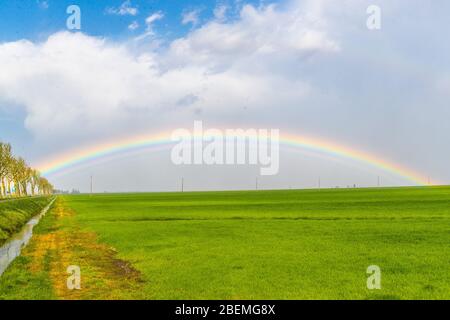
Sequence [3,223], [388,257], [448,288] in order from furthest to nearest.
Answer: [3,223]
[388,257]
[448,288]

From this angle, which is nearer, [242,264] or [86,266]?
[242,264]

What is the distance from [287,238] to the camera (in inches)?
1184

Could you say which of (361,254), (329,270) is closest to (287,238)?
(361,254)

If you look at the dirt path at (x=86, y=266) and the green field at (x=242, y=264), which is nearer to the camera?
the green field at (x=242, y=264)

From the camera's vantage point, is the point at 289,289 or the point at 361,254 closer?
the point at 289,289

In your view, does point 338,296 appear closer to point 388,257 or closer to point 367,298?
point 367,298

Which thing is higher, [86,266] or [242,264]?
[242,264]

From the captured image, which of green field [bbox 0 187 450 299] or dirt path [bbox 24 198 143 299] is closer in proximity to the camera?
green field [bbox 0 187 450 299]

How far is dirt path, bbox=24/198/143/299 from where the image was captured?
16.2 metres

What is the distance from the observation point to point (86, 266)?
2184cm

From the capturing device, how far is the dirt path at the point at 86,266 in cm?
1623
